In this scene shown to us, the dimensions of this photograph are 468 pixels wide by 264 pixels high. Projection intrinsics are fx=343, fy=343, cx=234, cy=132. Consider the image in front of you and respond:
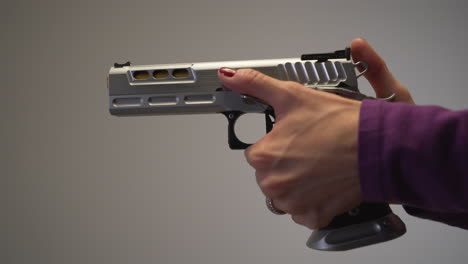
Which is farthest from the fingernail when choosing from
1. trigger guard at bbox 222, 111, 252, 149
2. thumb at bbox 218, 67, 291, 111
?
trigger guard at bbox 222, 111, 252, 149

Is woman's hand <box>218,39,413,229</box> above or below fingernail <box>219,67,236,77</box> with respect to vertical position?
below

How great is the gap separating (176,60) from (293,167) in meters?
0.89

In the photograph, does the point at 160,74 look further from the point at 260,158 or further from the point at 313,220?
the point at 313,220

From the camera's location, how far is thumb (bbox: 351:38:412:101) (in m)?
0.77

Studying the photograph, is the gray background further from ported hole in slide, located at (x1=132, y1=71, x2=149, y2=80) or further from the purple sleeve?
the purple sleeve

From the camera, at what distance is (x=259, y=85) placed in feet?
1.95

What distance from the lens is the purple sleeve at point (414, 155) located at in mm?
399

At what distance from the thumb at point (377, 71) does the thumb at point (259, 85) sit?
0.29 m

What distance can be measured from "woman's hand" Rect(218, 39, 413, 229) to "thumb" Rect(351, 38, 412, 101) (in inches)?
11.7

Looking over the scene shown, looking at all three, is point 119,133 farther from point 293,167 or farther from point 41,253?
point 293,167

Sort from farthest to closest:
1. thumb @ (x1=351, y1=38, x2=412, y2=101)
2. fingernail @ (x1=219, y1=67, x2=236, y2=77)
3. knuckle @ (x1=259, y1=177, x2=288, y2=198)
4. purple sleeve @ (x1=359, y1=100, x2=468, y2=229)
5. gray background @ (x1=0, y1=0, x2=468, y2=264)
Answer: gray background @ (x1=0, y1=0, x2=468, y2=264) → thumb @ (x1=351, y1=38, x2=412, y2=101) → fingernail @ (x1=219, y1=67, x2=236, y2=77) → knuckle @ (x1=259, y1=177, x2=288, y2=198) → purple sleeve @ (x1=359, y1=100, x2=468, y2=229)

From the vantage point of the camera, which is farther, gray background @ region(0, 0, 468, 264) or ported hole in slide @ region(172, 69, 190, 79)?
gray background @ region(0, 0, 468, 264)

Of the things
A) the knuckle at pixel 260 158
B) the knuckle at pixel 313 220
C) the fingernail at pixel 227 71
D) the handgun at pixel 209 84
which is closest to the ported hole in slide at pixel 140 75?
the handgun at pixel 209 84

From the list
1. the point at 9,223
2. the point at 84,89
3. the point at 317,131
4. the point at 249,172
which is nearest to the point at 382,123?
the point at 317,131
